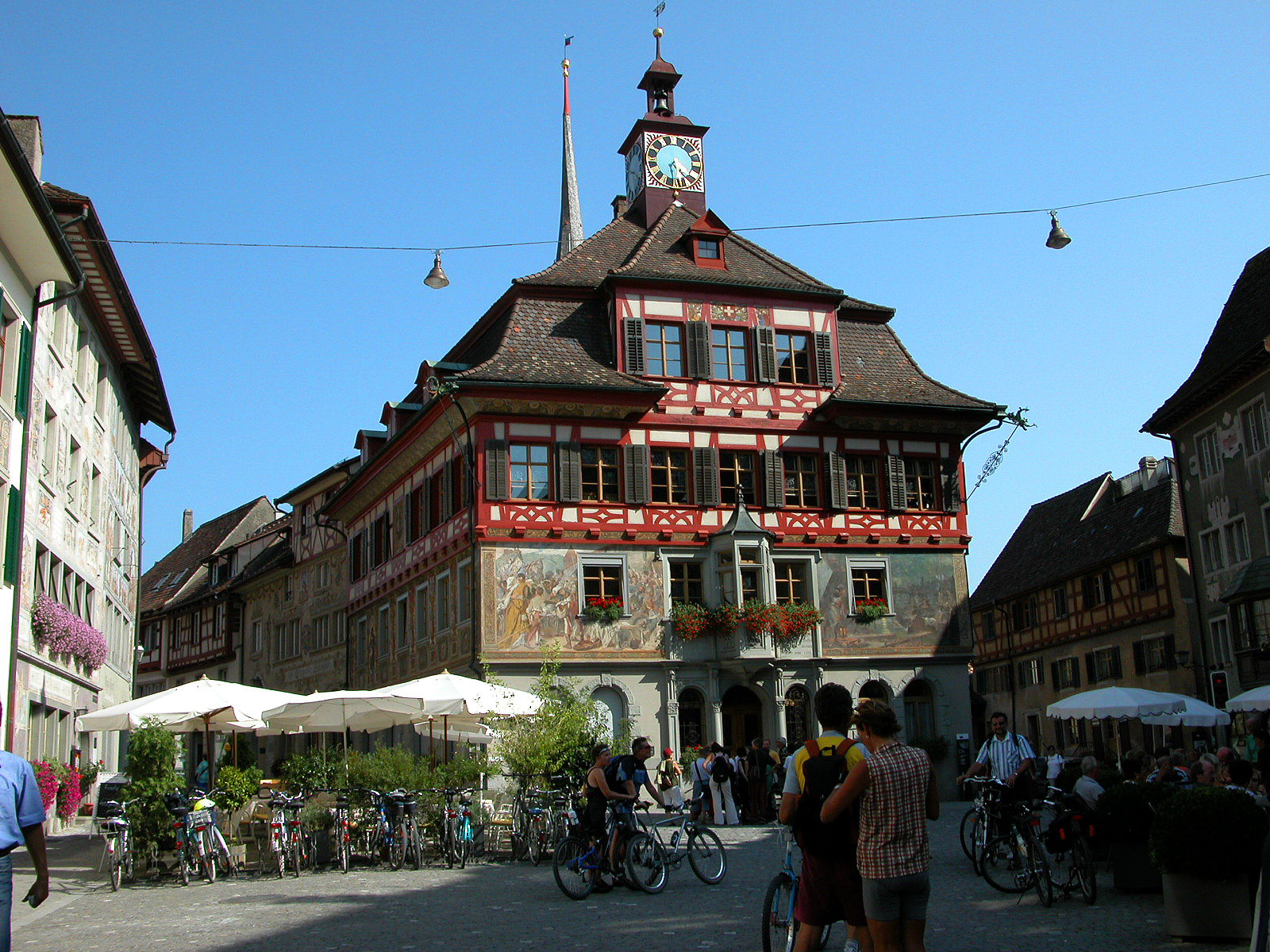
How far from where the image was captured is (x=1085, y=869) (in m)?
11.8

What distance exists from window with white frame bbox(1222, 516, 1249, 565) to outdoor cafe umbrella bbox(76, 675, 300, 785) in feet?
80.0

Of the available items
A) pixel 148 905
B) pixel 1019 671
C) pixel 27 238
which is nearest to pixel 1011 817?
pixel 148 905

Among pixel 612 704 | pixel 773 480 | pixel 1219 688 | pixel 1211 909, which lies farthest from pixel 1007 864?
pixel 773 480

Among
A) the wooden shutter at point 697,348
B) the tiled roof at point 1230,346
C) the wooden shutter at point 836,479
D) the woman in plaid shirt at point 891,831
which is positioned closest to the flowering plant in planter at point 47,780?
the wooden shutter at point 697,348

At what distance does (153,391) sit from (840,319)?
1810cm

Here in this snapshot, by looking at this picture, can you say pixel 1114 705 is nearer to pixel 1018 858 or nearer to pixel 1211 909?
pixel 1018 858

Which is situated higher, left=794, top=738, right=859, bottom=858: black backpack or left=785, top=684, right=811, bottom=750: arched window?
left=785, top=684, right=811, bottom=750: arched window

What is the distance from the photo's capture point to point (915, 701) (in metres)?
31.4

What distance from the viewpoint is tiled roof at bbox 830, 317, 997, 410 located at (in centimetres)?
3228

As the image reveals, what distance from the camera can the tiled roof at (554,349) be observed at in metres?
29.3

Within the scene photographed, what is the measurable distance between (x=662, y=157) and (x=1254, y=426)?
17233 mm

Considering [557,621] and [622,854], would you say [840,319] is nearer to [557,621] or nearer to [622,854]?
[557,621]

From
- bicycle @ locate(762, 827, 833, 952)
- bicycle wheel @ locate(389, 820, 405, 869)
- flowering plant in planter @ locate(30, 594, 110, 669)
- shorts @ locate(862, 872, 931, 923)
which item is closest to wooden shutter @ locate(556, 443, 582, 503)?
flowering plant in planter @ locate(30, 594, 110, 669)

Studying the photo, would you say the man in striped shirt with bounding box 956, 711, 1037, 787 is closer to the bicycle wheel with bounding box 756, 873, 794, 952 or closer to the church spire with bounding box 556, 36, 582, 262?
the bicycle wheel with bounding box 756, 873, 794, 952
